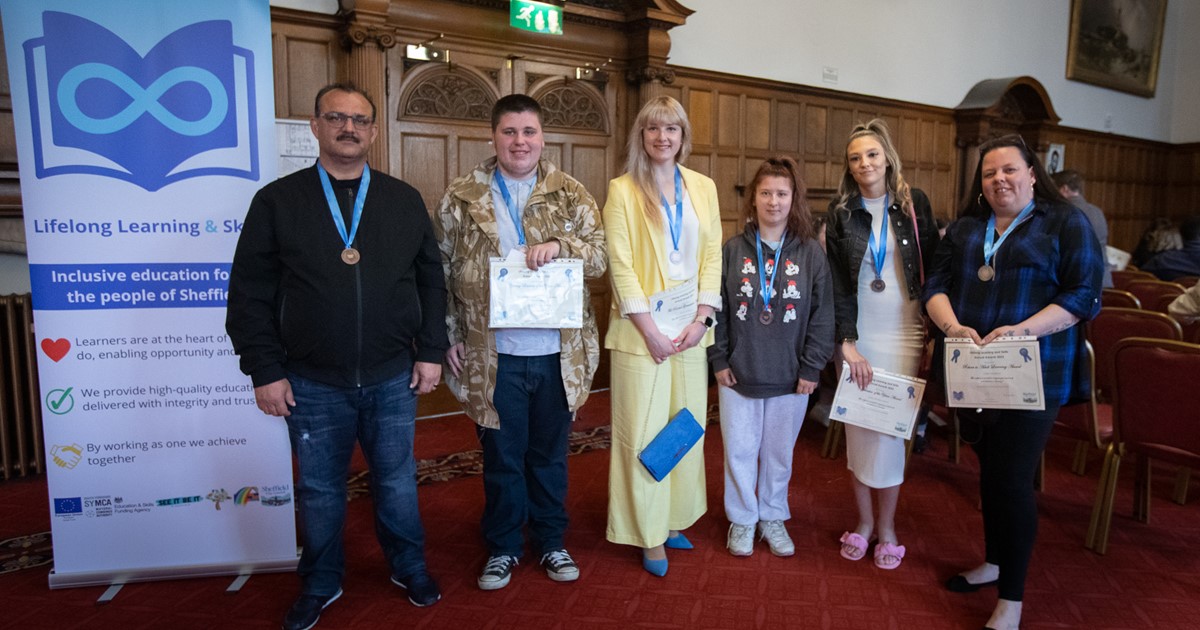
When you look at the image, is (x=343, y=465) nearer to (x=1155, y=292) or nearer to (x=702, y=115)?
(x=702, y=115)

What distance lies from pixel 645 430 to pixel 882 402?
2.87ft

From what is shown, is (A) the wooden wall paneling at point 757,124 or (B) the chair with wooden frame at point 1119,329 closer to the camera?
(B) the chair with wooden frame at point 1119,329

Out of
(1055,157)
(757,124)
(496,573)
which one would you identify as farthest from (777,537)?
(1055,157)

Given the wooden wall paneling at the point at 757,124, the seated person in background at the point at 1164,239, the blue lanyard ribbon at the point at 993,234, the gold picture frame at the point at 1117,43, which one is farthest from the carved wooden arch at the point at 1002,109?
the blue lanyard ribbon at the point at 993,234

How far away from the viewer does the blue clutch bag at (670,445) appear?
273 cm

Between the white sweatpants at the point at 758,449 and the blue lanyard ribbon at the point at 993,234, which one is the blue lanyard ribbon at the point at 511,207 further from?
the blue lanyard ribbon at the point at 993,234

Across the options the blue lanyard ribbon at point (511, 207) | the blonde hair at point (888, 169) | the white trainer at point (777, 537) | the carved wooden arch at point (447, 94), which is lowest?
the white trainer at point (777, 537)

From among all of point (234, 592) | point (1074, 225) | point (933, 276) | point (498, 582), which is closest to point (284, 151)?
point (234, 592)

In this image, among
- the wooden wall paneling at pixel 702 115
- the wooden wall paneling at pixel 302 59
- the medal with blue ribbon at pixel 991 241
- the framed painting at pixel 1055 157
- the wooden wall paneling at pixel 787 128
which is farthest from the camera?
the framed painting at pixel 1055 157

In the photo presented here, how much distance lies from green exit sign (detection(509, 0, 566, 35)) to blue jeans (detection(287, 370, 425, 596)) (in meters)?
3.33

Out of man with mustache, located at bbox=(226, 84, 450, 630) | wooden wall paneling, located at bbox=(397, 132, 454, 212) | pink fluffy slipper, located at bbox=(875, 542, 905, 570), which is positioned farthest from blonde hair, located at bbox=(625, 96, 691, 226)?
wooden wall paneling, located at bbox=(397, 132, 454, 212)

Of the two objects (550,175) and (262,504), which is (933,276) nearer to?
(550,175)

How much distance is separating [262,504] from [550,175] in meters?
1.63

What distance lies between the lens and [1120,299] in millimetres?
4785
